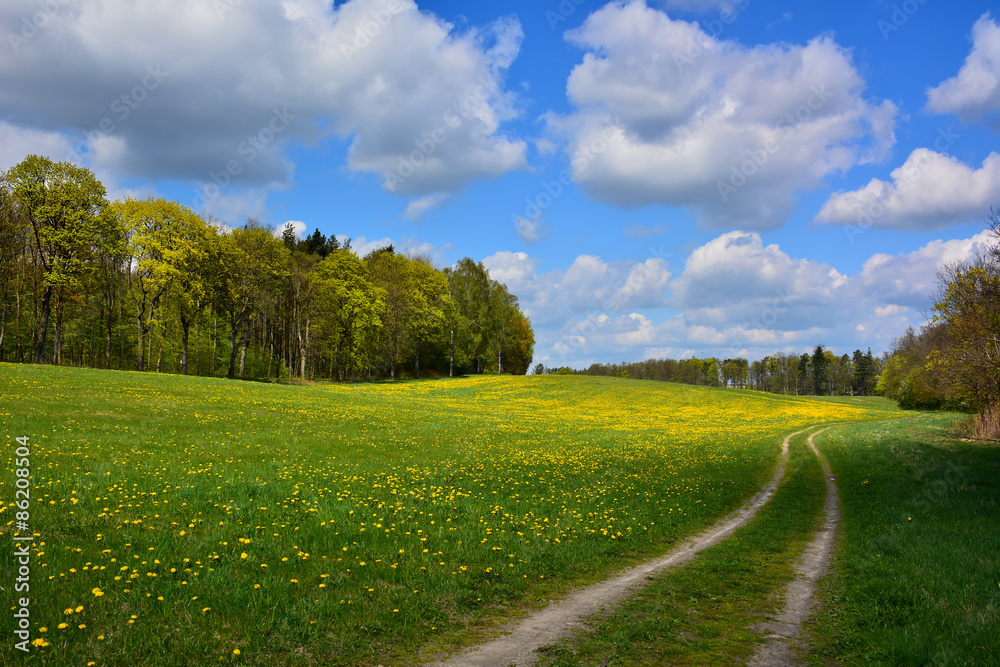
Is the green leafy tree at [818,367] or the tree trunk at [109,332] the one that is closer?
the tree trunk at [109,332]

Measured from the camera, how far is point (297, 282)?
69.8 meters

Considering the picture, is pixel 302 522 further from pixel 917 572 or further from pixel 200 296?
pixel 200 296

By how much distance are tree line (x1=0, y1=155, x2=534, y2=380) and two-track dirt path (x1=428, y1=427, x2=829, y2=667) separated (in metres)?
54.2

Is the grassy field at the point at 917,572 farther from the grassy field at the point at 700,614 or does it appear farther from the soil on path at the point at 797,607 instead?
the grassy field at the point at 700,614

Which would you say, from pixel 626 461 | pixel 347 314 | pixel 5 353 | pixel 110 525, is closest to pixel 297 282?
pixel 347 314

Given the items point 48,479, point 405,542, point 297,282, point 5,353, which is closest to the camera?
point 405,542

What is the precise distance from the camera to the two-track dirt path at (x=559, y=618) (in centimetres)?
697

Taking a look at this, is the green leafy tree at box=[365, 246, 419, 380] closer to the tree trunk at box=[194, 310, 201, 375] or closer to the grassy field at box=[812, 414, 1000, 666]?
the tree trunk at box=[194, 310, 201, 375]

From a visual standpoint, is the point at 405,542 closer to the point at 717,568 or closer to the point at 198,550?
the point at 198,550

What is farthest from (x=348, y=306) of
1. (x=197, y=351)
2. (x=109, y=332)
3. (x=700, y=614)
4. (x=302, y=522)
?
(x=700, y=614)

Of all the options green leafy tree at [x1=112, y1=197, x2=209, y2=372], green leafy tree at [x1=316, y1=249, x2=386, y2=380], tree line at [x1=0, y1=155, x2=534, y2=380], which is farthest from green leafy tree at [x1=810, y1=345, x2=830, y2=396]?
green leafy tree at [x1=112, y1=197, x2=209, y2=372]

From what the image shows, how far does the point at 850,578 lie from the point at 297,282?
69780mm

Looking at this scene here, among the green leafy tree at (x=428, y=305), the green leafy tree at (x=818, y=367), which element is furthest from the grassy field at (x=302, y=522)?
the green leafy tree at (x=818, y=367)

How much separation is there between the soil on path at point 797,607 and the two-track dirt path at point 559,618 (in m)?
2.31
